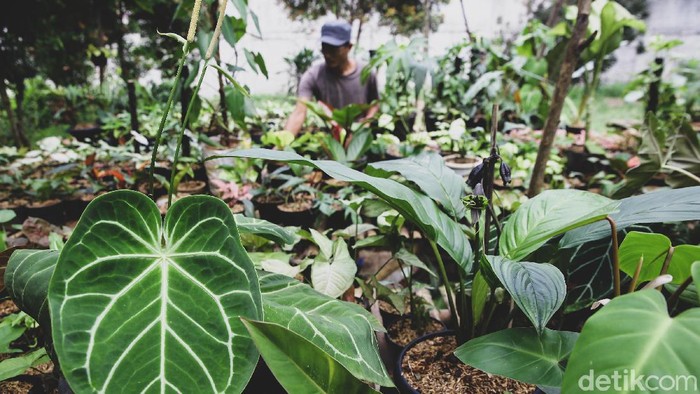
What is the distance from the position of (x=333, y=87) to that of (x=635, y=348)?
3045mm

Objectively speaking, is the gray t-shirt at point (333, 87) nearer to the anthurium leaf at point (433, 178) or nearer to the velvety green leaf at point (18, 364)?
the anthurium leaf at point (433, 178)

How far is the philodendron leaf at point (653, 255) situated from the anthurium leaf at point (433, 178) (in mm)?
314

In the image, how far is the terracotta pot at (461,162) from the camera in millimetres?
2146

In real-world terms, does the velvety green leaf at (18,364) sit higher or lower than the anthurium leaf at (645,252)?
lower

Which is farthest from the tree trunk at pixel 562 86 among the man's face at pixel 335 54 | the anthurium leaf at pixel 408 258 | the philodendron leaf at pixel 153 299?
the man's face at pixel 335 54

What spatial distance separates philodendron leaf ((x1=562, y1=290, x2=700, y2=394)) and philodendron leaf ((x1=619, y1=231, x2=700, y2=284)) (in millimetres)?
273

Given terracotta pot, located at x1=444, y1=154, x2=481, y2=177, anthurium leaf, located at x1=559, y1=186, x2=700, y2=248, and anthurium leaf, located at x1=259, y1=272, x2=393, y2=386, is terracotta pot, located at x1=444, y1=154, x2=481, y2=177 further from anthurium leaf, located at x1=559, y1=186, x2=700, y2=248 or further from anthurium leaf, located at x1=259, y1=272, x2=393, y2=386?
anthurium leaf, located at x1=259, y1=272, x2=393, y2=386

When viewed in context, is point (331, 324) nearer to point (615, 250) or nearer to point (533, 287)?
point (533, 287)

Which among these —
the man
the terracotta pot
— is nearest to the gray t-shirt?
the man

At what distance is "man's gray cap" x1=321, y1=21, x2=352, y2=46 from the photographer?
2.87 m

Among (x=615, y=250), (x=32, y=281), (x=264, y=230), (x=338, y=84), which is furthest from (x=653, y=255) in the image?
(x=338, y=84)

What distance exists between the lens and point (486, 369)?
68 cm

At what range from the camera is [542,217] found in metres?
0.84

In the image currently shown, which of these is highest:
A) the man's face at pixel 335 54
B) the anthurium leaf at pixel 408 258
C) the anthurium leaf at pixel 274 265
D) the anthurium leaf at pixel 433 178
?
the man's face at pixel 335 54
